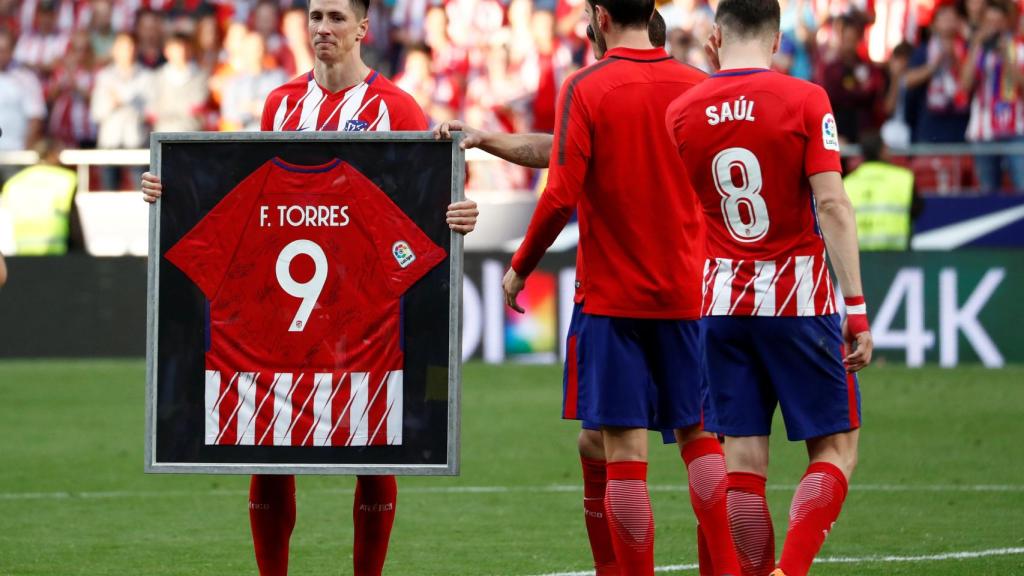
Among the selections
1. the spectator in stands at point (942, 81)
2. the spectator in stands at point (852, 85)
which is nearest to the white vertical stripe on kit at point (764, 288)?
the spectator in stands at point (852, 85)

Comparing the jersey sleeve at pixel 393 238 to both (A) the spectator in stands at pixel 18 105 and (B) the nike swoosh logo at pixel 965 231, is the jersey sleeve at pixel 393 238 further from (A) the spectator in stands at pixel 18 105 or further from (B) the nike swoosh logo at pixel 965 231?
(A) the spectator in stands at pixel 18 105

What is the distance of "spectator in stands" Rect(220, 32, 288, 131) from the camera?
1970cm

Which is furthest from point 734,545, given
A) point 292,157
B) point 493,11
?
point 493,11

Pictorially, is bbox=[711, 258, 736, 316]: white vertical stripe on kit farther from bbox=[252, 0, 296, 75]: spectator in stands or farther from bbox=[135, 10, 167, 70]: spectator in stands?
bbox=[135, 10, 167, 70]: spectator in stands

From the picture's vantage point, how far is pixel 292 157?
19.9 feet

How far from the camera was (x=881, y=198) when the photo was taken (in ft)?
52.7

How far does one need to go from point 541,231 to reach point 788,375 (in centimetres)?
97

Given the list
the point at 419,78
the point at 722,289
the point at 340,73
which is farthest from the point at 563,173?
the point at 419,78

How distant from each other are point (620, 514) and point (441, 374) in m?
0.78

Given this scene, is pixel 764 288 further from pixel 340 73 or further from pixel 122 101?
pixel 122 101

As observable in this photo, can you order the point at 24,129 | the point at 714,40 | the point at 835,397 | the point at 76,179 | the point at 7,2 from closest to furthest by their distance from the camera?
the point at 835,397 → the point at 714,40 → the point at 76,179 → the point at 24,129 → the point at 7,2

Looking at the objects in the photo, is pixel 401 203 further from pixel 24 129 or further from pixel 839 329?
pixel 24 129

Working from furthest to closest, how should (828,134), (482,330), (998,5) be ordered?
(998,5) < (482,330) < (828,134)

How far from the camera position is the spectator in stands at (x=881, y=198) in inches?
628
